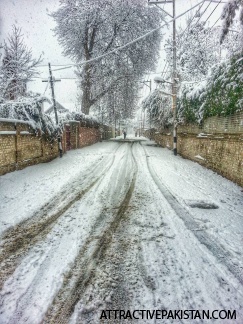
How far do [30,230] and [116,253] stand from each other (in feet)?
5.43

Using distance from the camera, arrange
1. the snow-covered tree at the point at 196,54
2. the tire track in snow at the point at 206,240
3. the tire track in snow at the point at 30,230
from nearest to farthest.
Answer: the tire track in snow at the point at 206,240 → the tire track in snow at the point at 30,230 → the snow-covered tree at the point at 196,54

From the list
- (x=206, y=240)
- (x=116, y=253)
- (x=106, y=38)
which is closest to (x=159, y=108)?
(x=106, y=38)

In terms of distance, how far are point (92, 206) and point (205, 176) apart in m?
5.32

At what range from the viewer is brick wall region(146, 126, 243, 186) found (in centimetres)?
753

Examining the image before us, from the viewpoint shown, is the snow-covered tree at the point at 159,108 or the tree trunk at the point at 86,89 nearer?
the snow-covered tree at the point at 159,108

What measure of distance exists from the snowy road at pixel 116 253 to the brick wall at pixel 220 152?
1467 millimetres

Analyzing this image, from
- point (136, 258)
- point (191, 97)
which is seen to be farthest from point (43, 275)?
point (191, 97)

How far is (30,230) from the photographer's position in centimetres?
403

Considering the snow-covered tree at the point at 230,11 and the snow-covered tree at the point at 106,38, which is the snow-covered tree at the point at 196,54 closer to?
the snow-covered tree at the point at 106,38

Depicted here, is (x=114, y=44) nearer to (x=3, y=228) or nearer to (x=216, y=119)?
(x=216, y=119)

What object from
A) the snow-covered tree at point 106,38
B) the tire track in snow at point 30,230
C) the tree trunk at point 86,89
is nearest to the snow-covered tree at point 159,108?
the snow-covered tree at point 106,38

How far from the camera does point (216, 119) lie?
9859 millimetres

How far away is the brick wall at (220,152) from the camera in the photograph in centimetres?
753

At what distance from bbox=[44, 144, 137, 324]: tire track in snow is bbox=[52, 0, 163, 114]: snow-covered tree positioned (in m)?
21.8
